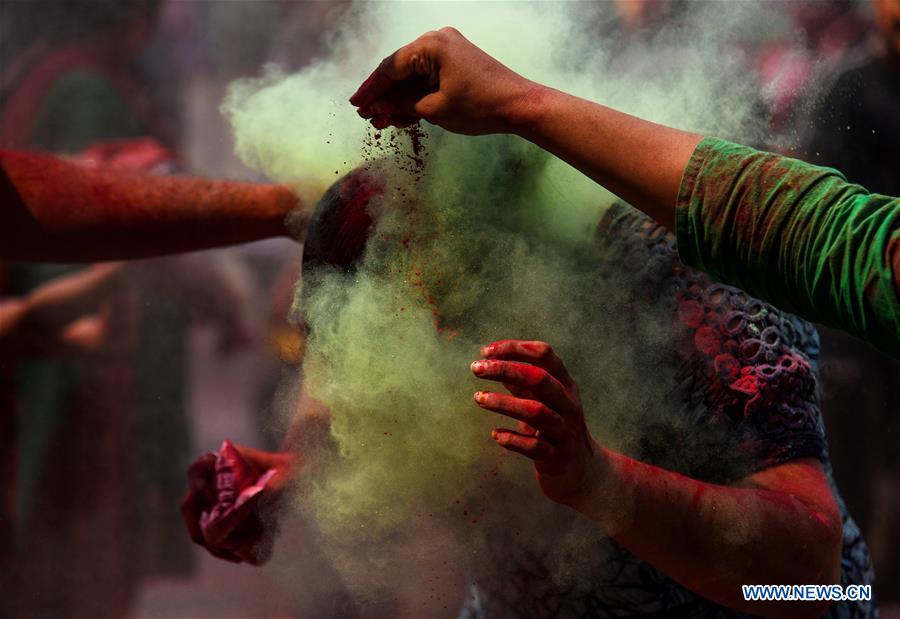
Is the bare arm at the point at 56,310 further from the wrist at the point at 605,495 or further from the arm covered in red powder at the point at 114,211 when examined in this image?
the wrist at the point at 605,495

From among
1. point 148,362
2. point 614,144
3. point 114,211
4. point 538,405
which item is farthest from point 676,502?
point 148,362

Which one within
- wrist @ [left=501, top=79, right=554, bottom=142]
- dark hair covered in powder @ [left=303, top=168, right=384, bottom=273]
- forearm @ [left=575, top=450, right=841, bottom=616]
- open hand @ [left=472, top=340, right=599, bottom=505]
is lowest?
forearm @ [left=575, top=450, right=841, bottom=616]

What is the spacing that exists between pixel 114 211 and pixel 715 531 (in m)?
0.83

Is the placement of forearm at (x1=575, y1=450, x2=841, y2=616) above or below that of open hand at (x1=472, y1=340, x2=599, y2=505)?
below

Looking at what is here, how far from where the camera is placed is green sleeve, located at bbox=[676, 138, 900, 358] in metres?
0.64

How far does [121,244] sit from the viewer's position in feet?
3.90

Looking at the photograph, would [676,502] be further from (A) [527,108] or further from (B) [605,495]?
(A) [527,108]

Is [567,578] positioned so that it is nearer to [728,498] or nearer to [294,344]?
[728,498]

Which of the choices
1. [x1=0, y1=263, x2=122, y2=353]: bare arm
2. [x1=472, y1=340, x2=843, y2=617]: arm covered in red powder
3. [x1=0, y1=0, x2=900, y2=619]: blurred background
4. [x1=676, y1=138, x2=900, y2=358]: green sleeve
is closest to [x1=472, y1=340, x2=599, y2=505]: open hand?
[x1=472, y1=340, x2=843, y2=617]: arm covered in red powder

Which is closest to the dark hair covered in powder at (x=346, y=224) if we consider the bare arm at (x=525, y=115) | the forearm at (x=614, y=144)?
the bare arm at (x=525, y=115)

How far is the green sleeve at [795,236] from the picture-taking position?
641 mm

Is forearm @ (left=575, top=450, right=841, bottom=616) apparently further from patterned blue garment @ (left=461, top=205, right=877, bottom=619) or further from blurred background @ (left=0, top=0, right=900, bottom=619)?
blurred background @ (left=0, top=0, right=900, bottom=619)

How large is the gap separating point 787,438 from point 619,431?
16cm

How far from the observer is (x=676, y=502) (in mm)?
797
